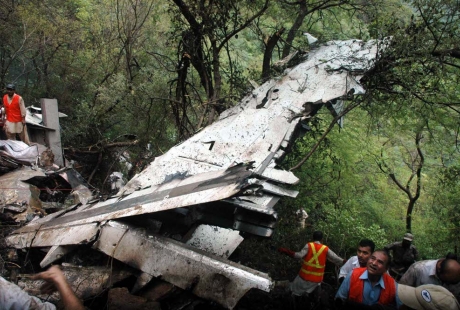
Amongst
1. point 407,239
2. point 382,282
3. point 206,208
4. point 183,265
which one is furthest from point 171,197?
point 407,239

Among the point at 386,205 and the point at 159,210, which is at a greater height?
the point at 159,210

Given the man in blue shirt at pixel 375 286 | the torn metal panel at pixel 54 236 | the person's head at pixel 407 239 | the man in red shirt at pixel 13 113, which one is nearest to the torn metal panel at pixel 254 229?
the man in blue shirt at pixel 375 286

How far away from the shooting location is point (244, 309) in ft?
11.0

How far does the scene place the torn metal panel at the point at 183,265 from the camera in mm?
2764

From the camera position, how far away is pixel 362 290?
3.09 metres

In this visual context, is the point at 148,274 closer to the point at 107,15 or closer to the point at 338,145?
the point at 338,145

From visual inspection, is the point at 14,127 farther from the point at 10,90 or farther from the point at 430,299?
the point at 430,299

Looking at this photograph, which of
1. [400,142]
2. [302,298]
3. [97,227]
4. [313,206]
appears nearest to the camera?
[97,227]

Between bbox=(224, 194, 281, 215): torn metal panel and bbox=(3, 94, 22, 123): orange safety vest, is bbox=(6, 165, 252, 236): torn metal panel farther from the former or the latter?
bbox=(3, 94, 22, 123): orange safety vest

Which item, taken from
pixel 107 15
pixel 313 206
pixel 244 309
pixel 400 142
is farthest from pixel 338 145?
pixel 107 15

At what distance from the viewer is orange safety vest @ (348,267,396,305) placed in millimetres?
3053

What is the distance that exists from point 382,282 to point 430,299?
1.33 ft

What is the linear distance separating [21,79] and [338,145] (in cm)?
1033

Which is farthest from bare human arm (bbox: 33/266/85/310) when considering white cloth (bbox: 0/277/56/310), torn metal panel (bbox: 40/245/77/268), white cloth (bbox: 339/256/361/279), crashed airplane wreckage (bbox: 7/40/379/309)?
white cloth (bbox: 339/256/361/279)
